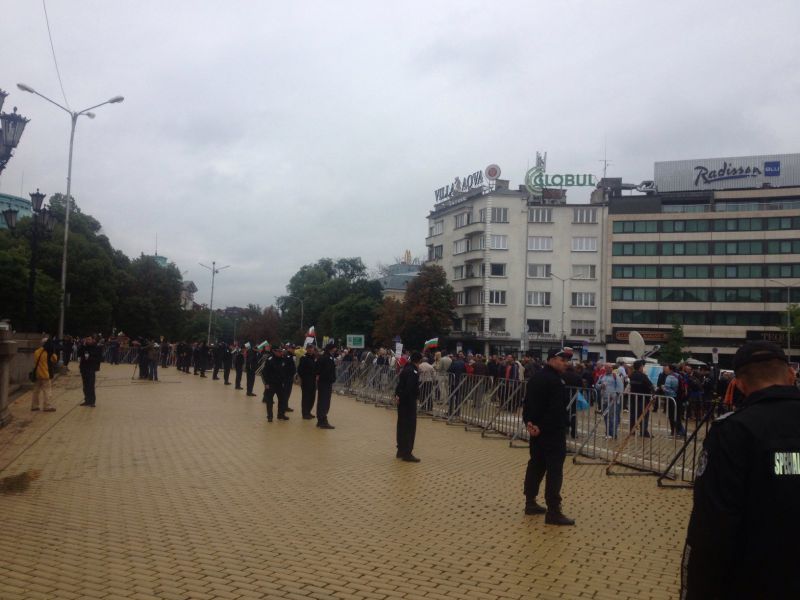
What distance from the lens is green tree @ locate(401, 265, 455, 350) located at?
69.4 meters

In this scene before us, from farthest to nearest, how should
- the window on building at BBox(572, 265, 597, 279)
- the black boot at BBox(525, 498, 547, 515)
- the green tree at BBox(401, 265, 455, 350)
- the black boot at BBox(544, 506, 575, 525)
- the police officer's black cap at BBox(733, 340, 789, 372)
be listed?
the window on building at BBox(572, 265, 597, 279), the green tree at BBox(401, 265, 455, 350), the black boot at BBox(525, 498, 547, 515), the black boot at BBox(544, 506, 575, 525), the police officer's black cap at BBox(733, 340, 789, 372)

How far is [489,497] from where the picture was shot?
952 centimetres

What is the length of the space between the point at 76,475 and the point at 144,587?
5.19 metres

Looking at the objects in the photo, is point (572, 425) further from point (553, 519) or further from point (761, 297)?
point (761, 297)

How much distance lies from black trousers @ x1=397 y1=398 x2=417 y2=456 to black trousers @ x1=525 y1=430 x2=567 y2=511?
418 cm

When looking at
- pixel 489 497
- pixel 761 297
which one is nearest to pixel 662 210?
pixel 761 297

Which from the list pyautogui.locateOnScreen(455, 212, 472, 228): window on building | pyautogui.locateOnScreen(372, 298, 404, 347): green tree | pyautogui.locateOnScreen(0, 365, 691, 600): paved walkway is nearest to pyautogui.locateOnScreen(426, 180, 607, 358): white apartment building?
pyautogui.locateOnScreen(455, 212, 472, 228): window on building

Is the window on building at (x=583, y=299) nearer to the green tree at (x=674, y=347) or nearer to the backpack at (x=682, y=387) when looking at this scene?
the green tree at (x=674, y=347)

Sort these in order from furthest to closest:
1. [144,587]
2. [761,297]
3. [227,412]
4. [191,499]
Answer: [761,297]
[227,412]
[191,499]
[144,587]

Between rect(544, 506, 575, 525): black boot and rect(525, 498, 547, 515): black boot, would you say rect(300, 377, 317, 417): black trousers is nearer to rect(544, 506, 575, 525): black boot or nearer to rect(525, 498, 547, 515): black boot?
rect(525, 498, 547, 515): black boot

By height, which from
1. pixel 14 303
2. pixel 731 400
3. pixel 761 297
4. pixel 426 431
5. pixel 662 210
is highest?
pixel 662 210

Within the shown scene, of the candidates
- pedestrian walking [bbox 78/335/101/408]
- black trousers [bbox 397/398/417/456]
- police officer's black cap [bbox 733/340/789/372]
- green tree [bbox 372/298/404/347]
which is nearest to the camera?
police officer's black cap [bbox 733/340/789/372]

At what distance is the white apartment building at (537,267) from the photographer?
74062 millimetres

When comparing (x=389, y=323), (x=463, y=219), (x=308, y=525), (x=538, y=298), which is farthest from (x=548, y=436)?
(x=463, y=219)
